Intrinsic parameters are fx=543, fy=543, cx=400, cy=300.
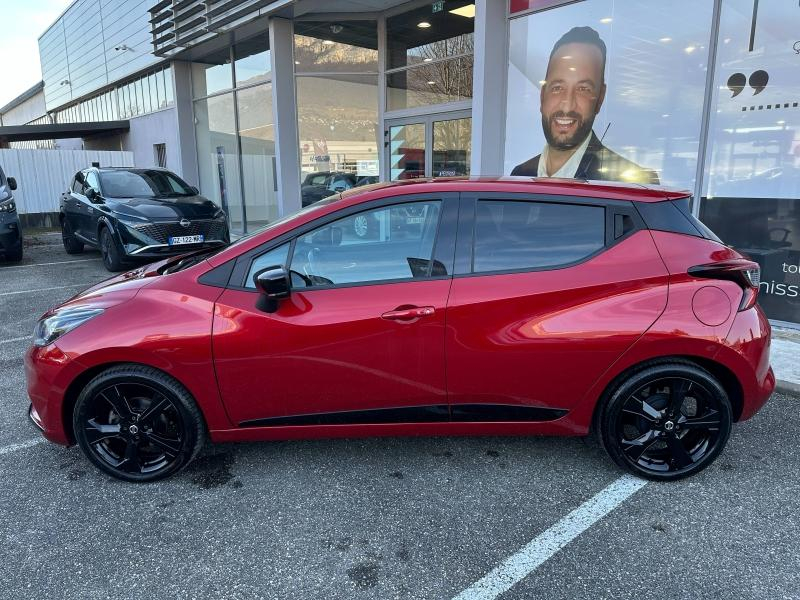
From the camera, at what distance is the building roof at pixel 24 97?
36956 mm

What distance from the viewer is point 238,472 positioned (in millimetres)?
3057

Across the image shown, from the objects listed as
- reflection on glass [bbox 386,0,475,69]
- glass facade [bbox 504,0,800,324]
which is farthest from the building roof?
glass facade [bbox 504,0,800,324]

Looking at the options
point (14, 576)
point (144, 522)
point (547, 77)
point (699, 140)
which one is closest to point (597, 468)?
point (144, 522)

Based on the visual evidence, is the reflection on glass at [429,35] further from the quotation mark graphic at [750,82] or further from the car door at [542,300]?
the car door at [542,300]

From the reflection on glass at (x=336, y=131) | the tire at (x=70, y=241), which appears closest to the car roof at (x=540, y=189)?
the reflection on glass at (x=336, y=131)

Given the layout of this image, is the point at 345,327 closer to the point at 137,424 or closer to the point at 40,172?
the point at 137,424

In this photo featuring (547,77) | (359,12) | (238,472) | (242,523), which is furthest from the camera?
(359,12)

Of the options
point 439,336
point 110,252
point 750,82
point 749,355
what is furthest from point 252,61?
point 749,355

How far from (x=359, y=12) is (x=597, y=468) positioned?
30.0ft

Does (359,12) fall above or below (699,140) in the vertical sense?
above

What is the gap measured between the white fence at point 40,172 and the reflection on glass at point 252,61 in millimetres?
7992

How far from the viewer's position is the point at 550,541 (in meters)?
2.47

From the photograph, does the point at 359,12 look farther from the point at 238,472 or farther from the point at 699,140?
the point at 238,472

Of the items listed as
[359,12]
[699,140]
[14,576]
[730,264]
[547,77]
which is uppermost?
[359,12]
